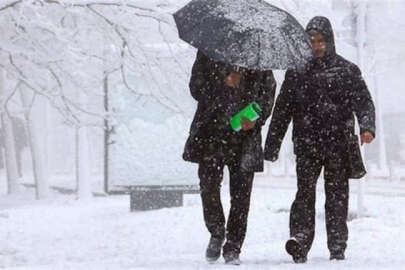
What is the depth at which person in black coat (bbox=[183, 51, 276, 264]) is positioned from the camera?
5.50 meters

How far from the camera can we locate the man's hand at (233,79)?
17.9 ft

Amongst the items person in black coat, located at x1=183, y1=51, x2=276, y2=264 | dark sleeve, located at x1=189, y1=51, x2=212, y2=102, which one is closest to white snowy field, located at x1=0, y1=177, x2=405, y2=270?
person in black coat, located at x1=183, y1=51, x2=276, y2=264

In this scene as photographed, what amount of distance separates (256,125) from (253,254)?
1.65 metres

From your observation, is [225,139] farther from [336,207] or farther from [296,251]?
[336,207]

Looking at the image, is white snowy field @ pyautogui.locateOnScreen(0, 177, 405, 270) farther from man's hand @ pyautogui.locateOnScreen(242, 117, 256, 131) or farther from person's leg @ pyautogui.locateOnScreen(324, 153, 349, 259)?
man's hand @ pyautogui.locateOnScreen(242, 117, 256, 131)

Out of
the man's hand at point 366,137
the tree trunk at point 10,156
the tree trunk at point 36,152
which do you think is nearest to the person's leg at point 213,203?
the man's hand at point 366,137

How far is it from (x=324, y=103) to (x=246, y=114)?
2.63ft

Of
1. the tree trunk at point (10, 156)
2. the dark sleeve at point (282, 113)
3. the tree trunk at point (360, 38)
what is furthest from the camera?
the tree trunk at point (10, 156)

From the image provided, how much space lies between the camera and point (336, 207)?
19.8ft

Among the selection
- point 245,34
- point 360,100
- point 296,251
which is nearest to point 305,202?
point 296,251

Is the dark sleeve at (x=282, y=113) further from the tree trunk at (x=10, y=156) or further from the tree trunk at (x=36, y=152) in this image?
the tree trunk at (x=10, y=156)

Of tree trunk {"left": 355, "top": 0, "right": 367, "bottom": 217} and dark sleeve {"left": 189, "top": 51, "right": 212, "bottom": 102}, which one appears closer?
dark sleeve {"left": 189, "top": 51, "right": 212, "bottom": 102}

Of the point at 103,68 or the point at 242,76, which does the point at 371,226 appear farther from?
the point at 103,68

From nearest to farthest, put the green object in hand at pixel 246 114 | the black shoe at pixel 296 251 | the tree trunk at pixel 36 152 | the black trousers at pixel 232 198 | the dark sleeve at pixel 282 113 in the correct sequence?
1. the green object in hand at pixel 246 114
2. the black trousers at pixel 232 198
3. the black shoe at pixel 296 251
4. the dark sleeve at pixel 282 113
5. the tree trunk at pixel 36 152
